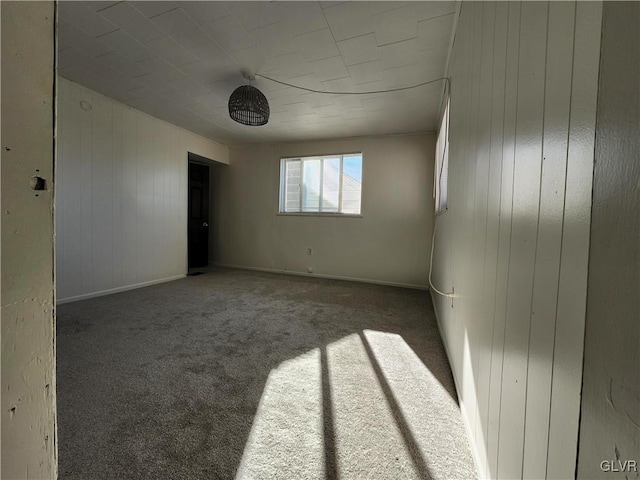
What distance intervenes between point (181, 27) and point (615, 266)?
269 centimetres

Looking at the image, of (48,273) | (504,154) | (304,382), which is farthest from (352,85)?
(48,273)

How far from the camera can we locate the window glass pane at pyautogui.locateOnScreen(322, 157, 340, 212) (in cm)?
433

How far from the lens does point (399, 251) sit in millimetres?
3971

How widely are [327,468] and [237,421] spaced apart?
455 millimetres

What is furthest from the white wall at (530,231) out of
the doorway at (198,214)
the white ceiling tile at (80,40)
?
the doorway at (198,214)

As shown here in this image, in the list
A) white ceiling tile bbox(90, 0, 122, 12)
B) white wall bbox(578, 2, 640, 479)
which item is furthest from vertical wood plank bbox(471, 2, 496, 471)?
white ceiling tile bbox(90, 0, 122, 12)

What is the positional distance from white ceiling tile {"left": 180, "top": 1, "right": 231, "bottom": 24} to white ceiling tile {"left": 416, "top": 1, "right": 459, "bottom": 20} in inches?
51.2

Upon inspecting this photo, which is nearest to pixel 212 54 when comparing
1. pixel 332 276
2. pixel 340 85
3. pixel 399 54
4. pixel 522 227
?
pixel 340 85

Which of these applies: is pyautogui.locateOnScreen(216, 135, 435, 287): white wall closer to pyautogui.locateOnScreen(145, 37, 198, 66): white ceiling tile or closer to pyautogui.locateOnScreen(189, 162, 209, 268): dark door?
pyautogui.locateOnScreen(189, 162, 209, 268): dark door

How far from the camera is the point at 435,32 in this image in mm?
1875

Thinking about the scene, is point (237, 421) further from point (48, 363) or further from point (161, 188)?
point (161, 188)

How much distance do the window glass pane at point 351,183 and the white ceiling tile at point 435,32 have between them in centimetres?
219

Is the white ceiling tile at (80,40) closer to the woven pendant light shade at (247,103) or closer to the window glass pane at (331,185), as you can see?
the woven pendant light shade at (247,103)

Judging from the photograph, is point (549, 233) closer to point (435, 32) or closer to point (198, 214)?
point (435, 32)
